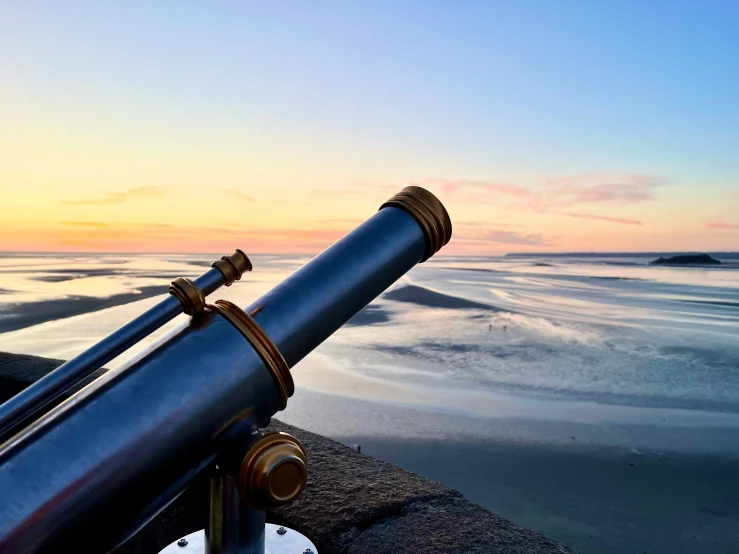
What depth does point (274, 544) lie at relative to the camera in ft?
4.93

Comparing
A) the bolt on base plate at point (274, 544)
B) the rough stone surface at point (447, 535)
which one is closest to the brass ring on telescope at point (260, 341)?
the bolt on base plate at point (274, 544)

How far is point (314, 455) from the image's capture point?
214 cm

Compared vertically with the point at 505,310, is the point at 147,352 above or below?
above

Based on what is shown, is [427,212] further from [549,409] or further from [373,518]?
[549,409]

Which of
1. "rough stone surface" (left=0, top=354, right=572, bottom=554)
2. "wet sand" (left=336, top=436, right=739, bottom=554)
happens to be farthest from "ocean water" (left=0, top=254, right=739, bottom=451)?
"rough stone surface" (left=0, top=354, right=572, bottom=554)

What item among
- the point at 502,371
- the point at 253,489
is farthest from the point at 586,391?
the point at 253,489

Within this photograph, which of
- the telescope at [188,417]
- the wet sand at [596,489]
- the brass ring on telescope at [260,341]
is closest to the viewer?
the telescope at [188,417]

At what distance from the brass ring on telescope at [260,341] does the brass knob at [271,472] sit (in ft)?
0.28

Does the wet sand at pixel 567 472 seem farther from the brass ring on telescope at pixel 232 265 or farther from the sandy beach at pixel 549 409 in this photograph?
the brass ring on telescope at pixel 232 265

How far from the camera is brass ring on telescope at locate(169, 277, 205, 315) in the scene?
113 centimetres

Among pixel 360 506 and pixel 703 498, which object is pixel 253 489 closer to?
pixel 360 506

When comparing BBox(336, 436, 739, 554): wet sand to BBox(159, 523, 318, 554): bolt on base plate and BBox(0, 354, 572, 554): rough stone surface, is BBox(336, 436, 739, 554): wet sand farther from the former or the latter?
BBox(159, 523, 318, 554): bolt on base plate

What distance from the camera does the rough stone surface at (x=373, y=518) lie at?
1.58m

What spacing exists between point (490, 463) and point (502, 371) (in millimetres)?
2793
